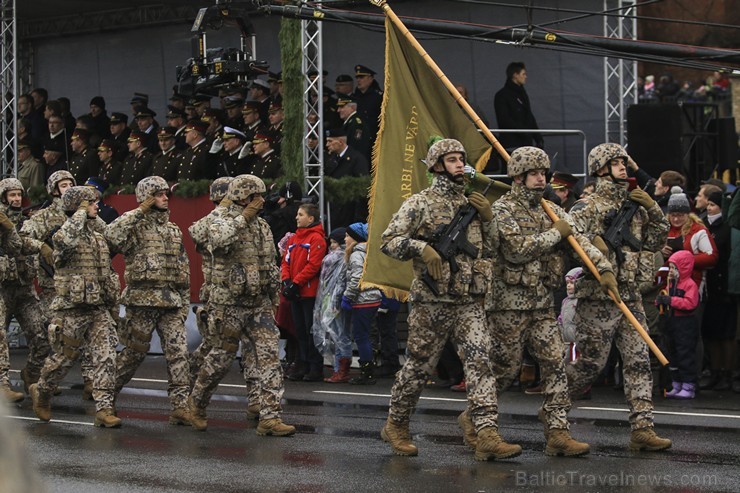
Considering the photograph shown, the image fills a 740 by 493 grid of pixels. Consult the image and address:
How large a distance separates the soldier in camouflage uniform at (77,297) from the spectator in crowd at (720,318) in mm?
5928

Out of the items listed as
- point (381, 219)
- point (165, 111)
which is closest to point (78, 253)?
point (381, 219)

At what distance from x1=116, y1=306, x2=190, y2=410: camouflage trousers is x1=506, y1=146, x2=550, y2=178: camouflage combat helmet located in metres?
3.49

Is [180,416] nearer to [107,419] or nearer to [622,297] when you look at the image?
[107,419]

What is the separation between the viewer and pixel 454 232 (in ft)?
27.3

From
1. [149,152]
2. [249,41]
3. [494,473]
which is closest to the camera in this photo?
[494,473]

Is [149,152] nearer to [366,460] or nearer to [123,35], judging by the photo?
[123,35]

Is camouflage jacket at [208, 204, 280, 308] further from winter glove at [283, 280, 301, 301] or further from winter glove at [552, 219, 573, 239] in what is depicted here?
winter glove at [283, 280, 301, 301]

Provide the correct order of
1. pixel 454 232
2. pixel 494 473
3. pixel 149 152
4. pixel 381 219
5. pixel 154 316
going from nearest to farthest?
pixel 494 473 < pixel 454 232 < pixel 381 219 < pixel 154 316 < pixel 149 152

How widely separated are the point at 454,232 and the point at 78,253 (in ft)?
13.9

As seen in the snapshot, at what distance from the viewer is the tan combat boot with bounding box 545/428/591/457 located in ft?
27.4

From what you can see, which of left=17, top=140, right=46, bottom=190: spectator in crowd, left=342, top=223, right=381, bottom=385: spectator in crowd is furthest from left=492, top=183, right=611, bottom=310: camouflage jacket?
left=17, top=140, right=46, bottom=190: spectator in crowd

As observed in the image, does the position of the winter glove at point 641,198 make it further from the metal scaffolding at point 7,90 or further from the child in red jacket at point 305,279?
the metal scaffolding at point 7,90

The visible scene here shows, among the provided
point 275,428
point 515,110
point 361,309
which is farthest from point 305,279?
point 275,428

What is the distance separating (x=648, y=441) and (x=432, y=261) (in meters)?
1.96
